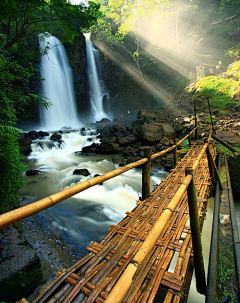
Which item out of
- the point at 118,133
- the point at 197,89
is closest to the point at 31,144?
the point at 118,133

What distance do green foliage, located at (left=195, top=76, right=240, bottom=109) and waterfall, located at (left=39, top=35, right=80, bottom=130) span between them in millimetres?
15007

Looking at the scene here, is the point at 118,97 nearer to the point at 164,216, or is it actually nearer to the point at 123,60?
the point at 123,60

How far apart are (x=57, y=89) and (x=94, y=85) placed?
6.57 meters

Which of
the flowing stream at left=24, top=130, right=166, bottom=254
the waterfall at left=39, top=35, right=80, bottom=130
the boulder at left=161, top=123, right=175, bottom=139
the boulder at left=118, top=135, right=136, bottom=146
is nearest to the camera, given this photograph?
the flowing stream at left=24, top=130, right=166, bottom=254

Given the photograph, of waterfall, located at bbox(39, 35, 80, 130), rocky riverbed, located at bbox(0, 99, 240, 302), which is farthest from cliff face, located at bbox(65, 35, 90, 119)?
rocky riverbed, located at bbox(0, 99, 240, 302)

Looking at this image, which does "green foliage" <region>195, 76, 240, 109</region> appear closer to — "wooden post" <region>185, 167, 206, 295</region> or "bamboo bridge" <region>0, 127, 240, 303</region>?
"bamboo bridge" <region>0, 127, 240, 303</region>

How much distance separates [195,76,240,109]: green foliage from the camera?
12.4 metres

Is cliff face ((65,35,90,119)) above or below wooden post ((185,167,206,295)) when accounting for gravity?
above

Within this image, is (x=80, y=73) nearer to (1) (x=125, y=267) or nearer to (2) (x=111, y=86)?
(2) (x=111, y=86)

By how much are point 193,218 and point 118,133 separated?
11840mm

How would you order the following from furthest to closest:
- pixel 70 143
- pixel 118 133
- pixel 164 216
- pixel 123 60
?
pixel 123 60 → pixel 70 143 → pixel 118 133 → pixel 164 216

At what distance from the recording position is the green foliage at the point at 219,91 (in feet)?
40.6

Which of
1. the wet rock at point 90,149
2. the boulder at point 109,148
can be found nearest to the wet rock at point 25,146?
the wet rock at point 90,149

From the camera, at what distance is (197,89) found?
54.0 feet
